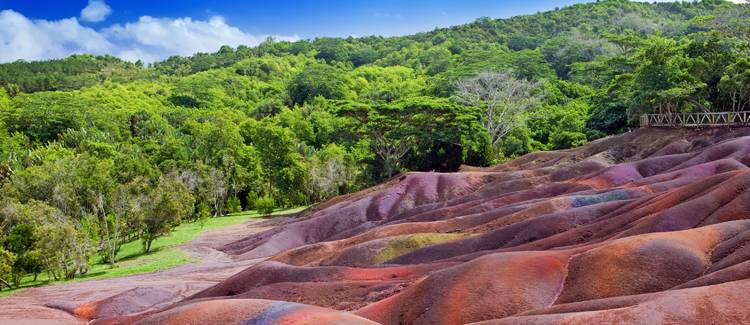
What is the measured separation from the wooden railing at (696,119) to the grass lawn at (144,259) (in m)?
38.9

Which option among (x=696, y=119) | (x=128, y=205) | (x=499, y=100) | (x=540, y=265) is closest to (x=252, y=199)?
(x=128, y=205)

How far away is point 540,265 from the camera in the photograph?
19.2 meters

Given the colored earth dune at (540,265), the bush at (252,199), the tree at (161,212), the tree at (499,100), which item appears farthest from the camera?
the bush at (252,199)

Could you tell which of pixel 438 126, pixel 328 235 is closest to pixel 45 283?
pixel 328 235

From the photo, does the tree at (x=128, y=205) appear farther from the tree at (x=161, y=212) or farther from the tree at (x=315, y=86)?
the tree at (x=315, y=86)

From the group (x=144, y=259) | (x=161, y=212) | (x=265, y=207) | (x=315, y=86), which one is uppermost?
(x=315, y=86)

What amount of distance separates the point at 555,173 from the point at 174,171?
4302 centimetres

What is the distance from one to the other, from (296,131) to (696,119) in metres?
59.8

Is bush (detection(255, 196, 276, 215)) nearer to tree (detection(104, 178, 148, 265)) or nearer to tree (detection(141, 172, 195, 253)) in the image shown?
tree (detection(141, 172, 195, 253))

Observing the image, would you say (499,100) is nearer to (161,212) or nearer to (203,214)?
(203,214)

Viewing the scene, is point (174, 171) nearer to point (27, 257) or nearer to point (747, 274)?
point (27, 257)

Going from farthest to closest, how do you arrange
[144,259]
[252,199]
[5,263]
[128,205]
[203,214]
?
[252,199] → [203,214] → [128,205] → [144,259] → [5,263]

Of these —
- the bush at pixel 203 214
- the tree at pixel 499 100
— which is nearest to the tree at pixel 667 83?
the tree at pixel 499 100

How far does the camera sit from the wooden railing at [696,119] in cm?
4962
